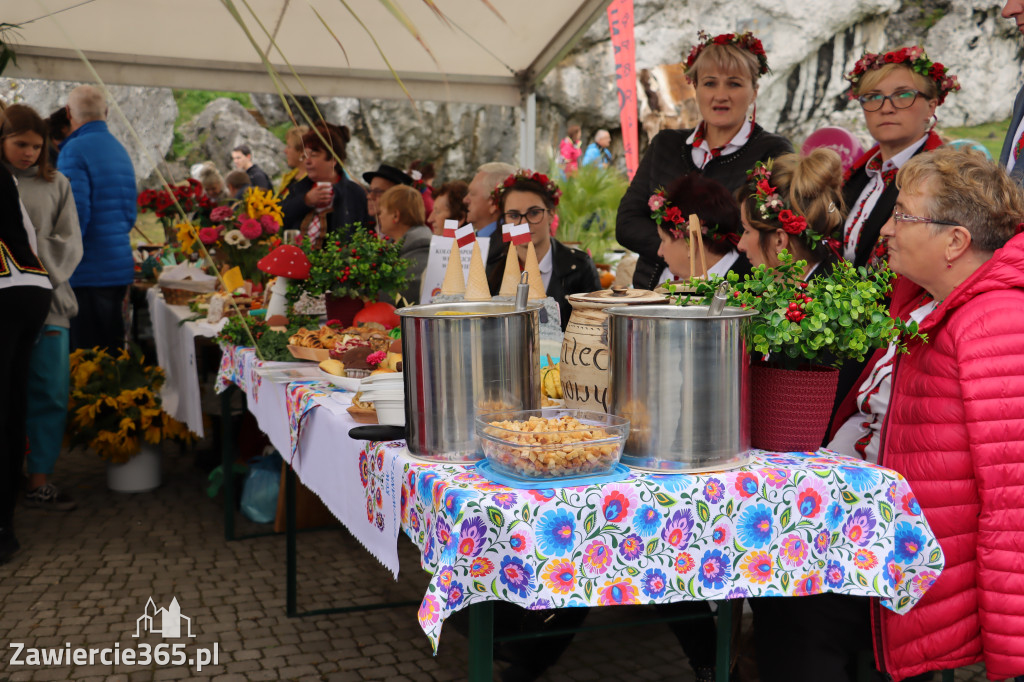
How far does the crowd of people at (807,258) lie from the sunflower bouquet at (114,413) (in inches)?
7.0

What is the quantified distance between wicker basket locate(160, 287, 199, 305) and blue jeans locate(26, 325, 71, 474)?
2.55ft

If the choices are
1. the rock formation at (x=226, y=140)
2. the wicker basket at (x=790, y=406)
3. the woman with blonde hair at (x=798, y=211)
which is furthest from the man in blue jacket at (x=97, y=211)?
the rock formation at (x=226, y=140)

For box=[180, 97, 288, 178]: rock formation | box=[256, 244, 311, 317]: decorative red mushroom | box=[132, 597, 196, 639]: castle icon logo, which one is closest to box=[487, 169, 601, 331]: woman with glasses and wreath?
box=[256, 244, 311, 317]: decorative red mushroom

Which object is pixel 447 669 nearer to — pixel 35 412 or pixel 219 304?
pixel 219 304

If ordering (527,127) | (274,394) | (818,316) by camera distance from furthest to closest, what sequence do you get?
(527,127)
(274,394)
(818,316)

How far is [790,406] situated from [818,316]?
194 millimetres

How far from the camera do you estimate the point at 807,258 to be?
2.37 metres

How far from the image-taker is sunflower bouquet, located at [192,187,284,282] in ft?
14.2

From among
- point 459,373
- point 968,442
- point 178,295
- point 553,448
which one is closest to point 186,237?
point 178,295

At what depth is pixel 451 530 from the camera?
129cm

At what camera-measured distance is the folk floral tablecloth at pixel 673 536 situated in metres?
1.29

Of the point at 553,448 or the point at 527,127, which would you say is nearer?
the point at 553,448

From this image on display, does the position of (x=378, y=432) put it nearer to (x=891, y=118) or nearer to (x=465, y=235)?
(x=465, y=235)

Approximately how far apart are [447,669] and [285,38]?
156 inches
